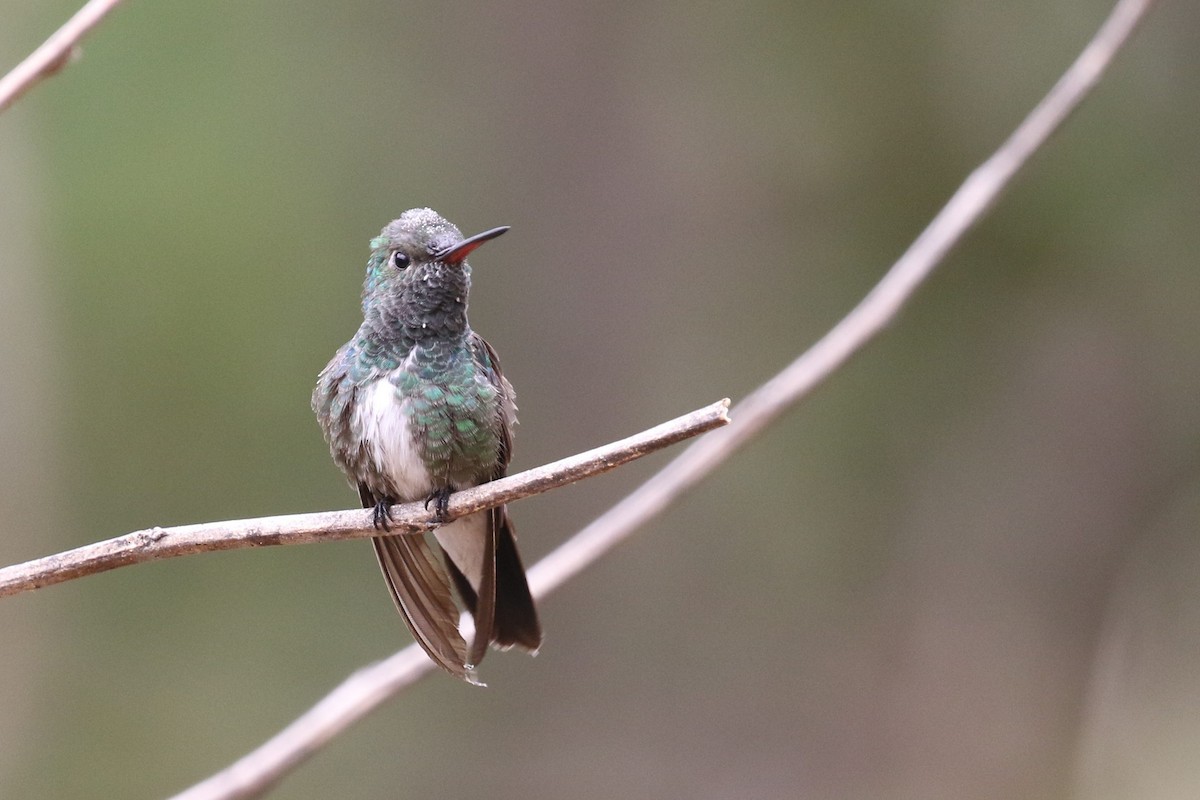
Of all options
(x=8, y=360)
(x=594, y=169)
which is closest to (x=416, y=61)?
(x=594, y=169)

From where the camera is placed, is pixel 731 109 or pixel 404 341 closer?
pixel 404 341

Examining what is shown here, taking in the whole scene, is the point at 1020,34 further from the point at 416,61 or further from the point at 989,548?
the point at 416,61

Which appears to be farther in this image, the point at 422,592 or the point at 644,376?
the point at 644,376

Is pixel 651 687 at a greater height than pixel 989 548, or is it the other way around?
pixel 989 548

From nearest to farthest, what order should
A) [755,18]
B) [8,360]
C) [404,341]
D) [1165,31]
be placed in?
[404,341]
[1165,31]
[755,18]
[8,360]

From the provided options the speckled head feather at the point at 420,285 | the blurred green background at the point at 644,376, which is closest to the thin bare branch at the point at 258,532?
the speckled head feather at the point at 420,285

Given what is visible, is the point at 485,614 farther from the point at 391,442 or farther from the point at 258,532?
the point at 258,532

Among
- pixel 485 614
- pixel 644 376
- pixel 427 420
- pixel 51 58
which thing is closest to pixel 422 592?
pixel 485 614
